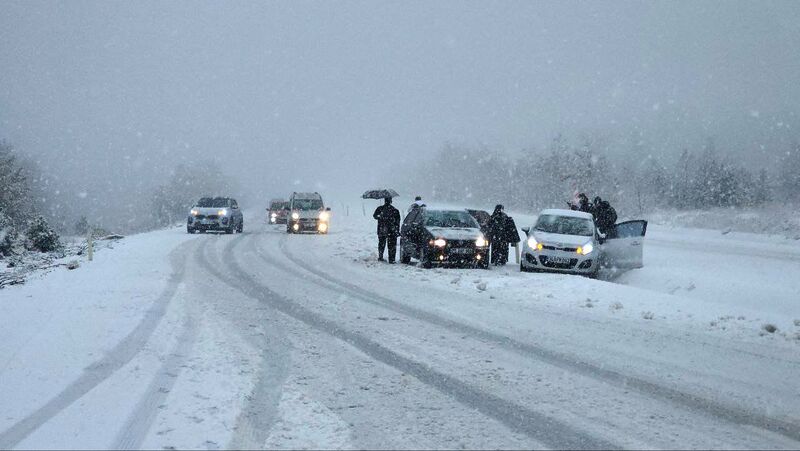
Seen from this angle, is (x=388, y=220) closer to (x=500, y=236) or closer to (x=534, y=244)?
(x=500, y=236)

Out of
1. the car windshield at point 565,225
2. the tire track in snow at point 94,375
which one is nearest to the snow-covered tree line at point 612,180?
the car windshield at point 565,225

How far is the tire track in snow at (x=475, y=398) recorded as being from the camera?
4.17 meters

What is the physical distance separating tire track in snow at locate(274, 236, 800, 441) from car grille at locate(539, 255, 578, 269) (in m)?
5.90

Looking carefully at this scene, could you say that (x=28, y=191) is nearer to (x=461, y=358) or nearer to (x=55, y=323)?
(x=55, y=323)

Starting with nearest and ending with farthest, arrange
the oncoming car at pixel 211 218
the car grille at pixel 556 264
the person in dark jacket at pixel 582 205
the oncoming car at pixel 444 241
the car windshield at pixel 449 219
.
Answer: the car grille at pixel 556 264 < the oncoming car at pixel 444 241 < the car windshield at pixel 449 219 < the person in dark jacket at pixel 582 205 < the oncoming car at pixel 211 218

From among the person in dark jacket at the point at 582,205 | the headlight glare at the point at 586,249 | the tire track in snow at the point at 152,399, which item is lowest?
the tire track in snow at the point at 152,399

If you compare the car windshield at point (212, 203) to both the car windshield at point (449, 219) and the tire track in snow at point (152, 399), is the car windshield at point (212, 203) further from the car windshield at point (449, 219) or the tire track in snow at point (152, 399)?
the tire track in snow at point (152, 399)

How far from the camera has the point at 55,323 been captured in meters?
8.52

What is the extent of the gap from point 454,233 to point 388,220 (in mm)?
2415

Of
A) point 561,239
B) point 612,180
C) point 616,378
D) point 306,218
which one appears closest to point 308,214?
point 306,218

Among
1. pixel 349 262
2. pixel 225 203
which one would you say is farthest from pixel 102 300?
pixel 225 203

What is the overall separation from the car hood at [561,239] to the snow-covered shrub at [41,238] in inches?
1122

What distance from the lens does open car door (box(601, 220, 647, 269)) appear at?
1527 centimetres

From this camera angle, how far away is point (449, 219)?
17.6 m
